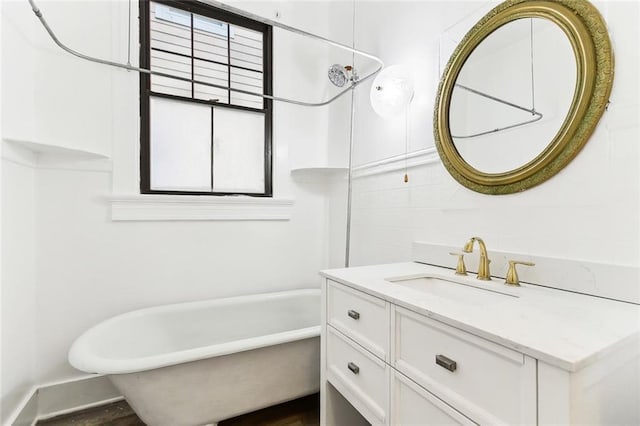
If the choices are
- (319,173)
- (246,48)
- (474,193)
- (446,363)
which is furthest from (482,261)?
(246,48)

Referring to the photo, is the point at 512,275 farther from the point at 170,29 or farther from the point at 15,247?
the point at 170,29

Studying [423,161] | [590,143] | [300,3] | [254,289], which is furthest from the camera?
[300,3]

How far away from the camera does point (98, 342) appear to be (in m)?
1.41

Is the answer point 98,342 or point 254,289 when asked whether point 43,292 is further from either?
point 254,289

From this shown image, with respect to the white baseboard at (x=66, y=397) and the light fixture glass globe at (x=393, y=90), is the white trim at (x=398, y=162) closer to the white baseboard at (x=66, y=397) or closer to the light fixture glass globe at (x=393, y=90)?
the light fixture glass globe at (x=393, y=90)

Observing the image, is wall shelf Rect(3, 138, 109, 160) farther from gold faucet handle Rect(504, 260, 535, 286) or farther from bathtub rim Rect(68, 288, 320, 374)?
gold faucet handle Rect(504, 260, 535, 286)

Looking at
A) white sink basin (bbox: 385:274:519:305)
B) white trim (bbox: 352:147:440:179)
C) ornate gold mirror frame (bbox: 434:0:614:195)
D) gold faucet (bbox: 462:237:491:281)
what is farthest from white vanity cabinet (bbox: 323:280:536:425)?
white trim (bbox: 352:147:440:179)

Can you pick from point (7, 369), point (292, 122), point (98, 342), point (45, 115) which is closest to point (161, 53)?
point (45, 115)

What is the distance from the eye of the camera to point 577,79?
3.25 ft

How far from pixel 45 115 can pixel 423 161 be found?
6.70 feet

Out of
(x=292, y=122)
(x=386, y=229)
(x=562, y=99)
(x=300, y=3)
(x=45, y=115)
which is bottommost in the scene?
(x=386, y=229)

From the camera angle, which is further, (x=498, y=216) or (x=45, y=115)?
(x=45, y=115)

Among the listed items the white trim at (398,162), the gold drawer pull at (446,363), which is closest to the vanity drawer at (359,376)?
the gold drawer pull at (446,363)

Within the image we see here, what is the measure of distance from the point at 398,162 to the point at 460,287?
32.6 inches
